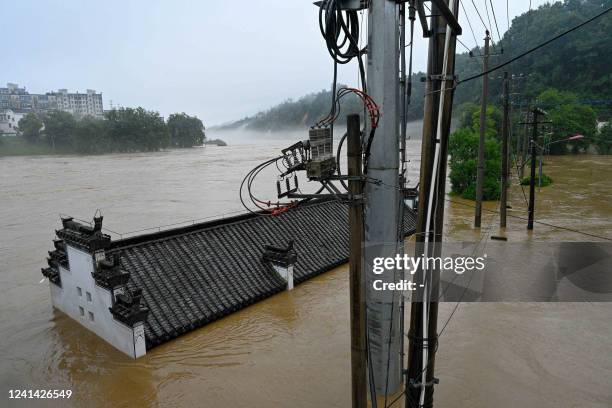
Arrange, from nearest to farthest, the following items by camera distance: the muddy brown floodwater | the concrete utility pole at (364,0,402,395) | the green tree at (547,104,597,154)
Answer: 1. the concrete utility pole at (364,0,402,395)
2. the muddy brown floodwater
3. the green tree at (547,104,597,154)

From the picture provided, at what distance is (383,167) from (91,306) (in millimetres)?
8789

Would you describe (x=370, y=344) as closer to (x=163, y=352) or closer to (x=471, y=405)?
(x=471, y=405)

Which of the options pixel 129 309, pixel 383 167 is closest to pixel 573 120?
pixel 383 167

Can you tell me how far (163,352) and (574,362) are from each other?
959 cm

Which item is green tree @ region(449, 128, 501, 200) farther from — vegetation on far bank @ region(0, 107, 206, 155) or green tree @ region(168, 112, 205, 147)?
green tree @ region(168, 112, 205, 147)

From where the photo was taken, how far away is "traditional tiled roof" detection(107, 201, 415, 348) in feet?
37.1

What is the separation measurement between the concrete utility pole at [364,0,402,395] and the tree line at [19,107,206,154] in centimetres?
7972

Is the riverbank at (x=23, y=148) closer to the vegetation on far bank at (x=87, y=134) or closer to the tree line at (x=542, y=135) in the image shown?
the vegetation on far bank at (x=87, y=134)

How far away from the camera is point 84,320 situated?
38.9ft

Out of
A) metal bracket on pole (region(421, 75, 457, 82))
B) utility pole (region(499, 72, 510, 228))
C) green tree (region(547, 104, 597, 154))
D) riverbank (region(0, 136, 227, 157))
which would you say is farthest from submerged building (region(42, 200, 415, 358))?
riverbank (region(0, 136, 227, 157))

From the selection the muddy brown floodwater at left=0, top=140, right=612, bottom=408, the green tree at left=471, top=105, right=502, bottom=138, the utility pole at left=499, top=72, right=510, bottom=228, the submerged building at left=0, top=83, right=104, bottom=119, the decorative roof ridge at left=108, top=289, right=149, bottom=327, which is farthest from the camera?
the submerged building at left=0, top=83, right=104, bottom=119

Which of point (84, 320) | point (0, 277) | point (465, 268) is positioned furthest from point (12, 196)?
point (465, 268)

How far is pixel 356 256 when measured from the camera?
457cm

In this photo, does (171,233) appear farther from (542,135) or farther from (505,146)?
(542,135)
